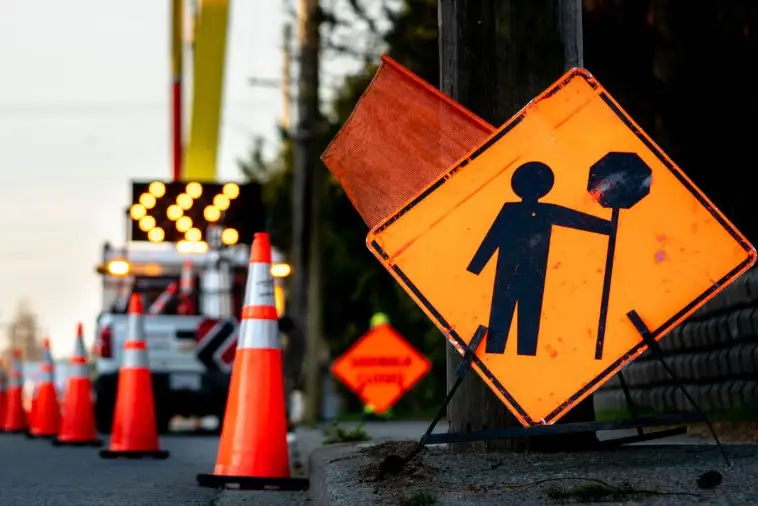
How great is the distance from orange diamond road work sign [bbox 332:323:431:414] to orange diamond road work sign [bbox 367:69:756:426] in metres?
17.2

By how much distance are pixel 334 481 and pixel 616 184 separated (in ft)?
5.27

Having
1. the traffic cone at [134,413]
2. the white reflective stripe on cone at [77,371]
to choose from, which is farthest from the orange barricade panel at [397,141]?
the white reflective stripe on cone at [77,371]

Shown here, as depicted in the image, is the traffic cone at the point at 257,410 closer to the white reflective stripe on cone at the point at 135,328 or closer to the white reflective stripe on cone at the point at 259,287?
the white reflective stripe on cone at the point at 259,287

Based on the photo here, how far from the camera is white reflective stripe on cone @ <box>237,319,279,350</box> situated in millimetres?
8258

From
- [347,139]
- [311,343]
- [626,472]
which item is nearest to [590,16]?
[347,139]

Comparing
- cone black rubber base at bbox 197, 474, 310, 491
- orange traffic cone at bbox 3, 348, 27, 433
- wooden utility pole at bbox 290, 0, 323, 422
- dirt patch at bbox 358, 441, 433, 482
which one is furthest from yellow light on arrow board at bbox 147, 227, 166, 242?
wooden utility pole at bbox 290, 0, 323, 422

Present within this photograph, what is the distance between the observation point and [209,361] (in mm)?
16484

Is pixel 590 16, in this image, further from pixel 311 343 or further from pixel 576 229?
pixel 311 343

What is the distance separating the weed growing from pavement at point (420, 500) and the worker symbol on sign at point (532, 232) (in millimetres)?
898

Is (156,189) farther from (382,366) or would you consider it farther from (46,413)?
(382,366)

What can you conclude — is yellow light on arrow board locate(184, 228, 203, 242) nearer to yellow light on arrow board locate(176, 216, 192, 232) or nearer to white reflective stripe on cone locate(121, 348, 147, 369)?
yellow light on arrow board locate(176, 216, 192, 232)

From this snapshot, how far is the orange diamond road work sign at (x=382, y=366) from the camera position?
2356cm

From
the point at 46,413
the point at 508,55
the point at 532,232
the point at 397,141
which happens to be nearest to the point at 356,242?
the point at 46,413

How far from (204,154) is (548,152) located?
851 cm
